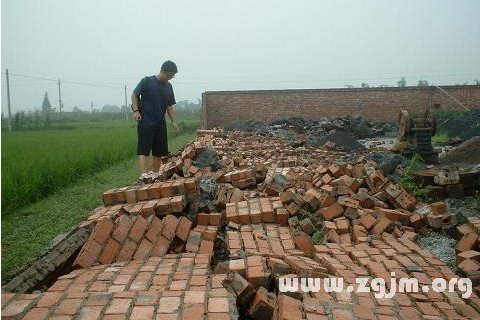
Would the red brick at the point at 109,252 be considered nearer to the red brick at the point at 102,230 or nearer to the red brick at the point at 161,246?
the red brick at the point at 102,230

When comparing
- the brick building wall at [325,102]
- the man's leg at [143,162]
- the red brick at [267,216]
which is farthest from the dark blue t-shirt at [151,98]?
the brick building wall at [325,102]

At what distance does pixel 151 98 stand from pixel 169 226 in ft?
8.18

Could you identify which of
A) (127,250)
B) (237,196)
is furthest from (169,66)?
(127,250)

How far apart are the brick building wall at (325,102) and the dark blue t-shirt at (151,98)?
53.4ft

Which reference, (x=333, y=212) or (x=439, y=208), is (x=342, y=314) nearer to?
(x=333, y=212)

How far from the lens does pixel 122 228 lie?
302cm

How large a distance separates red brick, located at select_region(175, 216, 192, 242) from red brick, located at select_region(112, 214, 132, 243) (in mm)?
438

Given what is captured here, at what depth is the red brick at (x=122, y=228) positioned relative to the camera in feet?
9.76

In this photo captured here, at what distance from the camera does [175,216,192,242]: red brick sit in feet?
10.8

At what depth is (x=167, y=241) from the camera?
124 inches

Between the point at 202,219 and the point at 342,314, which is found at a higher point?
the point at 202,219

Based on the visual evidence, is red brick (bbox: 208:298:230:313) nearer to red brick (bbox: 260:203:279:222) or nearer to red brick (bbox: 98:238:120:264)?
red brick (bbox: 98:238:120:264)

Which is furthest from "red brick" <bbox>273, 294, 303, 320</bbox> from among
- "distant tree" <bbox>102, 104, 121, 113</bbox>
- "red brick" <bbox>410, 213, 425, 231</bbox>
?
"distant tree" <bbox>102, 104, 121, 113</bbox>

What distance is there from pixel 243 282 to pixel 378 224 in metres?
1.94
